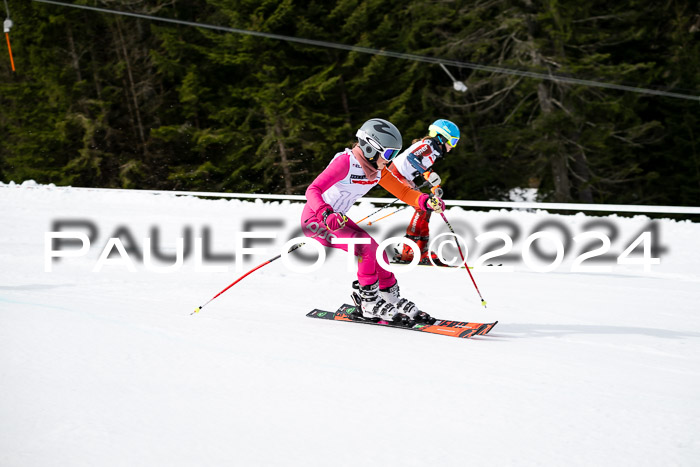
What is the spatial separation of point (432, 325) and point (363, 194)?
1181 millimetres

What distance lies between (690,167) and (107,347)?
21.1 metres

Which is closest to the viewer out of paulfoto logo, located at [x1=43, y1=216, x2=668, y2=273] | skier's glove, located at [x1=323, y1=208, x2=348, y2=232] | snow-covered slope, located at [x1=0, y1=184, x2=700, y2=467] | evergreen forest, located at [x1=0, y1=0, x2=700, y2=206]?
snow-covered slope, located at [x1=0, y1=184, x2=700, y2=467]

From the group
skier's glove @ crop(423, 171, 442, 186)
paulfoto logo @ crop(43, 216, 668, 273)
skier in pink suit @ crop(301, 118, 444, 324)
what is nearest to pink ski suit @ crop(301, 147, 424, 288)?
skier in pink suit @ crop(301, 118, 444, 324)

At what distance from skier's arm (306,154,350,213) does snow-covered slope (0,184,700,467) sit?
3.31ft

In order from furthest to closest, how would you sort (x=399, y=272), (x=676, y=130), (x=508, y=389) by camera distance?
1. (x=676, y=130)
2. (x=399, y=272)
3. (x=508, y=389)

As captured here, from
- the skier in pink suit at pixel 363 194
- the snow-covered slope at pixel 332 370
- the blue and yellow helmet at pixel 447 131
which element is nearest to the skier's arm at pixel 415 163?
the blue and yellow helmet at pixel 447 131

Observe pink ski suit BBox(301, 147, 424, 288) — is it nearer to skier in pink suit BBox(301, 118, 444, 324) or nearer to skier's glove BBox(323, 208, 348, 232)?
skier in pink suit BBox(301, 118, 444, 324)

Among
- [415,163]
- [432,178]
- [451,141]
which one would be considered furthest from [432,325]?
[451,141]

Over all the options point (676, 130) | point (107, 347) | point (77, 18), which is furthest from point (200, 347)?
point (77, 18)

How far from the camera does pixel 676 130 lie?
827 inches

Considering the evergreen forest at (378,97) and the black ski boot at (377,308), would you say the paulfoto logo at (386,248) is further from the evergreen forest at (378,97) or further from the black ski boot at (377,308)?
the evergreen forest at (378,97)

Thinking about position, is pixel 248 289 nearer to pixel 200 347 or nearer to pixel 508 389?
pixel 200 347

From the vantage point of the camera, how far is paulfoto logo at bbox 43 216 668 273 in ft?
26.1

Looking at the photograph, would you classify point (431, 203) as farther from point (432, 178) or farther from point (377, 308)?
point (432, 178)
